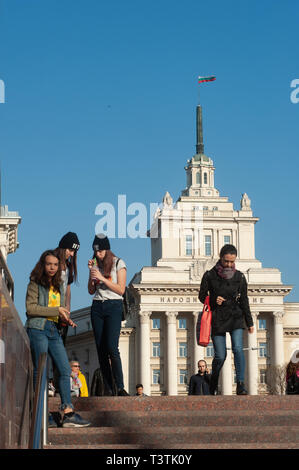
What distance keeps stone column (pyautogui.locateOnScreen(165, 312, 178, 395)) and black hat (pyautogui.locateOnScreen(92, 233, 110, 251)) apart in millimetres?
73030

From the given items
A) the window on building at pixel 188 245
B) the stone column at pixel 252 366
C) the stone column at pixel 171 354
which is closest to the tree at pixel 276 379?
the stone column at pixel 252 366

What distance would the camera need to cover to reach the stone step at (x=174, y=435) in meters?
9.85

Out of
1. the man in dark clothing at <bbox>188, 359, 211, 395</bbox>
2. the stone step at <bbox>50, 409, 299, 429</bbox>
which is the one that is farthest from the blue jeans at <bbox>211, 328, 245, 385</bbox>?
the stone step at <bbox>50, 409, 299, 429</bbox>

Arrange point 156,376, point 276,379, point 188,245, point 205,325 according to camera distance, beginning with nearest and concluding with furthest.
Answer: point 205,325 < point 276,379 < point 156,376 < point 188,245

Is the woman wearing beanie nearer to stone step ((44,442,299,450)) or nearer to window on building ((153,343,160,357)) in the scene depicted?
stone step ((44,442,299,450))

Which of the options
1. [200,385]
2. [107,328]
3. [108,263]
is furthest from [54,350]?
[200,385]

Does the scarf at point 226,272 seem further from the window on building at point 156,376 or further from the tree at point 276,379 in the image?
the window on building at point 156,376

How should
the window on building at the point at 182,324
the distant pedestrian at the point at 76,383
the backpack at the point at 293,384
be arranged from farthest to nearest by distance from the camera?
the window on building at the point at 182,324
the backpack at the point at 293,384
the distant pedestrian at the point at 76,383

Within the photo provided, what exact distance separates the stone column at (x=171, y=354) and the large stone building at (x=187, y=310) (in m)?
0.08

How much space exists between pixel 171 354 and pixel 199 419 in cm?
7646

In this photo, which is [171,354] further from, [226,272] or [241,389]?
[226,272]

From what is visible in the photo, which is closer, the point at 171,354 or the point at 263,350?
the point at 171,354

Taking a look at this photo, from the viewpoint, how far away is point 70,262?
11859 millimetres
